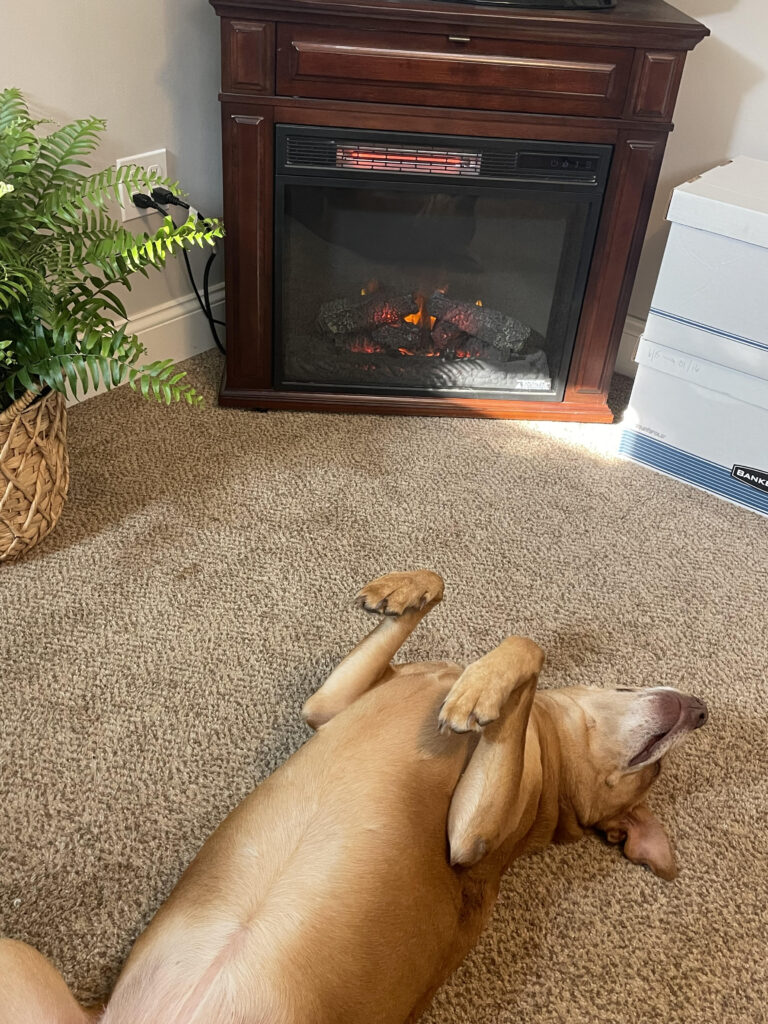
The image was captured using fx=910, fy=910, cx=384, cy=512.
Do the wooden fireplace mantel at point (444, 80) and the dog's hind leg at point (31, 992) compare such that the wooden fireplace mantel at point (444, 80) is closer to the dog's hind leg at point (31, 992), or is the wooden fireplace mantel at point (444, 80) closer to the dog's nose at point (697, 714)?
the dog's nose at point (697, 714)

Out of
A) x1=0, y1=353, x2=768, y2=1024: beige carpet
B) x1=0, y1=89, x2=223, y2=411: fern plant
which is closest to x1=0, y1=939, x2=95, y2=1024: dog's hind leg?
x1=0, y1=353, x2=768, y2=1024: beige carpet

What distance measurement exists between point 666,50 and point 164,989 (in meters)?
1.89

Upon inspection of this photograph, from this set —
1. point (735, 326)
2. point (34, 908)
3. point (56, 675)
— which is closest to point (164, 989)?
point (34, 908)

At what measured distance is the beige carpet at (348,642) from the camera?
1.17 m

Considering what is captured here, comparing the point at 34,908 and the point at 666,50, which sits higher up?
the point at 666,50

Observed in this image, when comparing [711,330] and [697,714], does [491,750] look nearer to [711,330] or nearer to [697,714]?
[697,714]

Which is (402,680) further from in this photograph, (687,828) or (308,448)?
(308,448)

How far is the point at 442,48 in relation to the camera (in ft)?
6.00

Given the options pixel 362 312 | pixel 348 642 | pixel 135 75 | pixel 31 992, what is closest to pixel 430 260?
pixel 362 312

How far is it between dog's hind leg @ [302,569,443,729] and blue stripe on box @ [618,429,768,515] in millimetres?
1069

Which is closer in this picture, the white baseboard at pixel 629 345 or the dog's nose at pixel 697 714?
the dog's nose at pixel 697 714

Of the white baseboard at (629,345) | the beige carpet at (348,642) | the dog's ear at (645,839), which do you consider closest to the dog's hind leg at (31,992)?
the beige carpet at (348,642)

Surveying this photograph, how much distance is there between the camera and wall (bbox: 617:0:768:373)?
2.14 meters

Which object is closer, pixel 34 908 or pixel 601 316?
pixel 34 908
